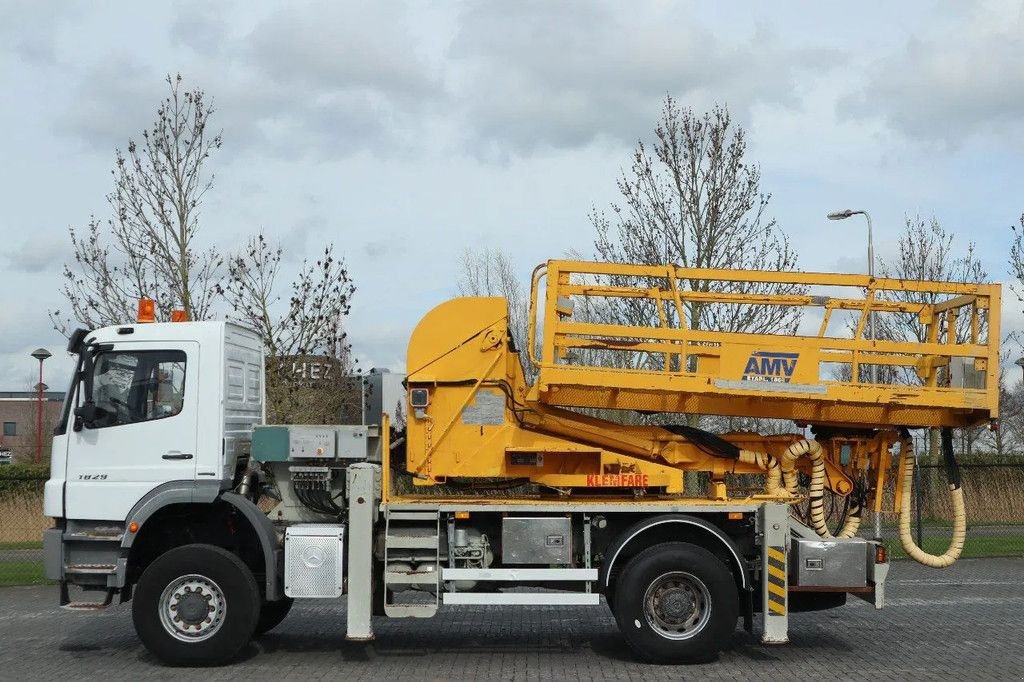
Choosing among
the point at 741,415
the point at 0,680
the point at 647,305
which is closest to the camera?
the point at 0,680

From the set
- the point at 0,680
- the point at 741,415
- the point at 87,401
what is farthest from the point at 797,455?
the point at 0,680

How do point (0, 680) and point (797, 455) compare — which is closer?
point (0, 680)

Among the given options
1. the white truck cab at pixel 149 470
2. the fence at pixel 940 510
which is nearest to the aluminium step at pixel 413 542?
the white truck cab at pixel 149 470

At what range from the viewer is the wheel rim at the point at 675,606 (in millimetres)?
9586

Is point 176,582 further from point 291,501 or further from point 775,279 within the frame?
point 775,279

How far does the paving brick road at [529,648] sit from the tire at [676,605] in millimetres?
195

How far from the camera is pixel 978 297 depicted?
32.1 feet

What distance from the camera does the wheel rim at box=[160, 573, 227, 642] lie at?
31.3ft

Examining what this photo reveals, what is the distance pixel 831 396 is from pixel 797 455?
717mm

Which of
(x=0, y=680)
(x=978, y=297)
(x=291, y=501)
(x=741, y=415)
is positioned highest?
(x=978, y=297)

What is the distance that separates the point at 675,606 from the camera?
9.62 meters

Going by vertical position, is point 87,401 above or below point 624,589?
above

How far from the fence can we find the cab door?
10.6m

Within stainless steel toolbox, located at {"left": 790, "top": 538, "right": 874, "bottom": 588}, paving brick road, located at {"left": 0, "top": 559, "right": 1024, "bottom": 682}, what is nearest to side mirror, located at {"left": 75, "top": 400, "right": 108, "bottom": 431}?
paving brick road, located at {"left": 0, "top": 559, "right": 1024, "bottom": 682}
